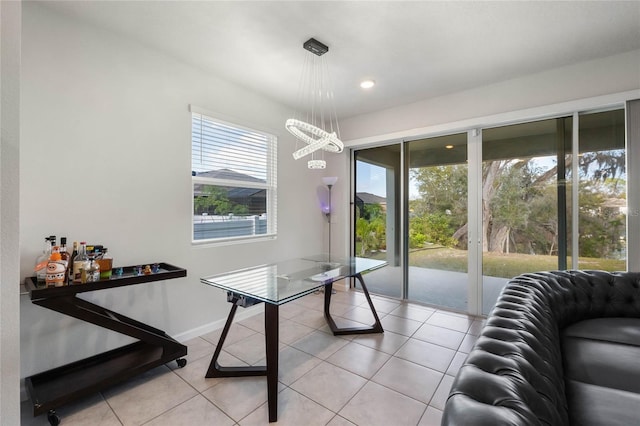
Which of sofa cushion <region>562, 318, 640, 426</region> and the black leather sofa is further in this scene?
sofa cushion <region>562, 318, 640, 426</region>

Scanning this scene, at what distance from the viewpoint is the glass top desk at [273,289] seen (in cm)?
178

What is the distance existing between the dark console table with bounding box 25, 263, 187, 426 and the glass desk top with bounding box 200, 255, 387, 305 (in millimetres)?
515

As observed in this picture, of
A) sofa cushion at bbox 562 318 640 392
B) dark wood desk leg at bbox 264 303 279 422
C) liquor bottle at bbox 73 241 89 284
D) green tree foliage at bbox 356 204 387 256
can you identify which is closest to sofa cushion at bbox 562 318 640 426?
sofa cushion at bbox 562 318 640 392

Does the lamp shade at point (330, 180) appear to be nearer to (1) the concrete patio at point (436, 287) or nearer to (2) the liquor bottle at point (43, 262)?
(1) the concrete patio at point (436, 287)

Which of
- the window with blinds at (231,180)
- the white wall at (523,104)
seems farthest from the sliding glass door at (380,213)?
the window with blinds at (231,180)

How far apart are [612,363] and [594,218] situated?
6.38 ft

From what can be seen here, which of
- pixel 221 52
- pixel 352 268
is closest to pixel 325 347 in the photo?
pixel 352 268

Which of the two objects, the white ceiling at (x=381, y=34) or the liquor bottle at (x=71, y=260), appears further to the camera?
the white ceiling at (x=381, y=34)

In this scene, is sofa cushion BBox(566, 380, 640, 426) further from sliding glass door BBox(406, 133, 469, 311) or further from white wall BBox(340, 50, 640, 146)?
white wall BBox(340, 50, 640, 146)

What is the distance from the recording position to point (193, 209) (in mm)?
2811

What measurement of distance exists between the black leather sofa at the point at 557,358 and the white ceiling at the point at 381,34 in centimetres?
204

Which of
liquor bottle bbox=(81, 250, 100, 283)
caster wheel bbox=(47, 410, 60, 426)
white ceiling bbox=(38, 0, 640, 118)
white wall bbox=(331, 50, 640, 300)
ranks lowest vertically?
caster wheel bbox=(47, 410, 60, 426)

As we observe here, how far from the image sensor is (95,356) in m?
2.07

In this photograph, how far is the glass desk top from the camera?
1.90 metres
